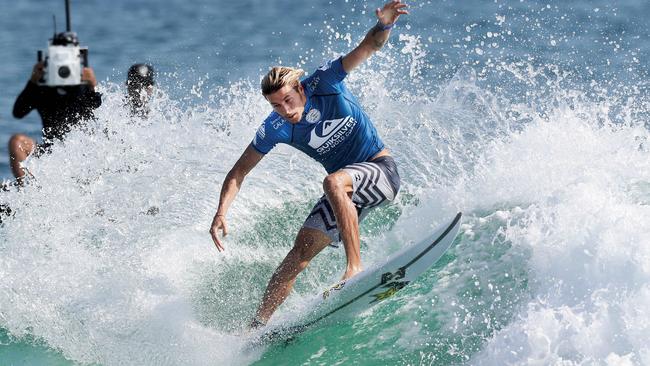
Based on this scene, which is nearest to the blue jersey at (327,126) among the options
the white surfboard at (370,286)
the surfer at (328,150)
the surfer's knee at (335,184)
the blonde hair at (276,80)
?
the surfer at (328,150)

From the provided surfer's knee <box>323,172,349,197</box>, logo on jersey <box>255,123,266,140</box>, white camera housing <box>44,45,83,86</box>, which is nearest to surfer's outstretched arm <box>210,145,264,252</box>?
logo on jersey <box>255,123,266,140</box>

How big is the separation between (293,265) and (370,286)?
0.56 metres

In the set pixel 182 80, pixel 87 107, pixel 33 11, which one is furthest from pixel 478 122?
pixel 33 11

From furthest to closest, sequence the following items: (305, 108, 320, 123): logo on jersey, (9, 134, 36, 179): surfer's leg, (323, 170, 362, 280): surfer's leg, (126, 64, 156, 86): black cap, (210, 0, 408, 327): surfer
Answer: (126, 64, 156, 86): black cap → (9, 134, 36, 179): surfer's leg → (305, 108, 320, 123): logo on jersey → (210, 0, 408, 327): surfer → (323, 170, 362, 280): surfer's leg

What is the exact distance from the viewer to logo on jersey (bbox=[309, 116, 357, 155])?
6.41m

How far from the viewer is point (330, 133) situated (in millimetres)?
6434

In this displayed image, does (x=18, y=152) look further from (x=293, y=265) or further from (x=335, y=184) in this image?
(x=335, y=184)

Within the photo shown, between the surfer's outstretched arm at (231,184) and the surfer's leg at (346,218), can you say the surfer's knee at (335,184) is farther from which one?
the surfer's outstretched arm at (231,184)

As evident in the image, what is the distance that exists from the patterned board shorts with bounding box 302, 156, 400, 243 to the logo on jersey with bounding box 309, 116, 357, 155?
229 millimetres

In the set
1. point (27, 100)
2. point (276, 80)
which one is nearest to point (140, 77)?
point (27, 100)

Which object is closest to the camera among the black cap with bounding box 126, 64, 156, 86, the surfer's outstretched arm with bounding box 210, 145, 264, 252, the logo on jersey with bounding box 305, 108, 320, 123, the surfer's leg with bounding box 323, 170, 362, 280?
the surfer's leg with bounding box 323, 170, 362, 280

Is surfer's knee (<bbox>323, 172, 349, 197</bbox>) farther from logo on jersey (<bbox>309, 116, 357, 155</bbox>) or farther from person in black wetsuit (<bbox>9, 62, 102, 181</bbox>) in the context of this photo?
person in black wetsuit (<bbox>9, 62, 102, 181</bbox>)

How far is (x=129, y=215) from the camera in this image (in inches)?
302

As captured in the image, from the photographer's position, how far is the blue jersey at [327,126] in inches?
251
